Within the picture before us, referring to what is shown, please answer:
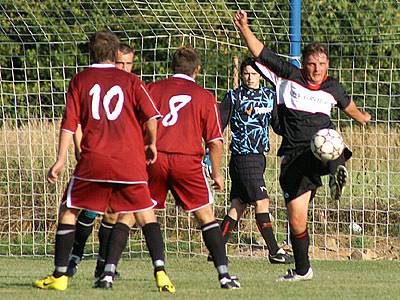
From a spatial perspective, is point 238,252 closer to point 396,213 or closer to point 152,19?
point 396,213

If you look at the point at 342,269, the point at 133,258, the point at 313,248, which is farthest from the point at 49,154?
the point at 342,269

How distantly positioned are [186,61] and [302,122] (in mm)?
1066

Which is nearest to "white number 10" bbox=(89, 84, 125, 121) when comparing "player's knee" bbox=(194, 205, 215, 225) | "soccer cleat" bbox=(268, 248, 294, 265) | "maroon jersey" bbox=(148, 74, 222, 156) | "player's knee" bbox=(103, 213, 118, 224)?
"maroon jersey" bbox=(148, 74, 222, 156)

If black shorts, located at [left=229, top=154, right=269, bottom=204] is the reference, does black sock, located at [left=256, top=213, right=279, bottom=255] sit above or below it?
below

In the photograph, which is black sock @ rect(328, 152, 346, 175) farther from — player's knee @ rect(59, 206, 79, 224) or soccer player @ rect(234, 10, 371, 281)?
player's knee @ rect(59, 206, 79, 224)

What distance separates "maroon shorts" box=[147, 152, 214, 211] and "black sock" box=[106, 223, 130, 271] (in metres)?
0.45

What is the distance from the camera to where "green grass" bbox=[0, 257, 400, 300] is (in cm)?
813

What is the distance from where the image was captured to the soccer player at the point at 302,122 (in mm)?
8945

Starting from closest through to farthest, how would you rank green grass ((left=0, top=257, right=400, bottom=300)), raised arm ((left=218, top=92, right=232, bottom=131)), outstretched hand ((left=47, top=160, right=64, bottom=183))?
outstretched hand ((left=47, top=160, right=64, bottom=183)) < green grass ((left=0, top=257, right=400, bottom=300)) < raised arm ((left=218, top=92, right=232, bottom=131))

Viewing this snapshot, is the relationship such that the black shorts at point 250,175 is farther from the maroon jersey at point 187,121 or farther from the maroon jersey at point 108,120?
the maroon jersey at point 108,120

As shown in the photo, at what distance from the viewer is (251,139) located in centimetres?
1115

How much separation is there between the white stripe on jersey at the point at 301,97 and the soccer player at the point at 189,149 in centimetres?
72

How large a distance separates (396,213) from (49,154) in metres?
3.95

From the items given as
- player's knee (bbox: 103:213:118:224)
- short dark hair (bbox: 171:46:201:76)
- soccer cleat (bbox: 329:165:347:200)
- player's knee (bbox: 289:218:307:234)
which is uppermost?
short dark hair (bbox: 171:46:201:76)
